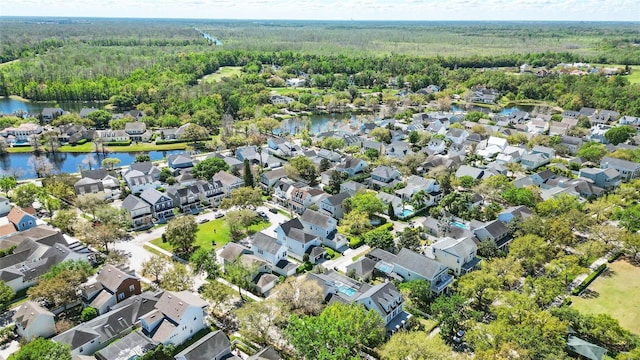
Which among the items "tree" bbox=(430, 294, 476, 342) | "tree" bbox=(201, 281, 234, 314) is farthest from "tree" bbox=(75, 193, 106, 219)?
"tree" bbox=(430, 294, 476, 342)

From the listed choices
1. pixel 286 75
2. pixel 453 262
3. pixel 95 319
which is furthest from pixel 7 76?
pixel 453 262

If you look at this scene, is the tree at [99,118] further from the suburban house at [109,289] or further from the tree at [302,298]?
the tree at [302,298]

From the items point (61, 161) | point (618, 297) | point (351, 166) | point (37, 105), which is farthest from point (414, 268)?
point (37, 105)

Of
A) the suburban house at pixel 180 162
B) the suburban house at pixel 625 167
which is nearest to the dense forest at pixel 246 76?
the suburban house at pixel 180 162

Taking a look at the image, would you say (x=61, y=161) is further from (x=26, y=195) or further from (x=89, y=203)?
(x=89, y=203)

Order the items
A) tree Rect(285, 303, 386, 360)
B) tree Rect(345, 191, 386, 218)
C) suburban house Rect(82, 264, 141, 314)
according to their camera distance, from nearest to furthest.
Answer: tree Rect(285, 303, 386, 360), suburban house Rect(82, 264, 141, 314), tree Rect(345, 191, 386, 218)

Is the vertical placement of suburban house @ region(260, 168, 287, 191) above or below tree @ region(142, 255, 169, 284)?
below

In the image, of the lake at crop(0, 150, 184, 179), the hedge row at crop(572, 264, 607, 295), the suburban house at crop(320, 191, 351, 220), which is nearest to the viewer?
the hedge row at crop(572, 264, 607, 295)

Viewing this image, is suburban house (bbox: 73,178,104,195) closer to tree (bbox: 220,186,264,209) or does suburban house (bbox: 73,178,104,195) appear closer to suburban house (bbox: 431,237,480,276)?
tree (bbox: 220,186,264,209)
